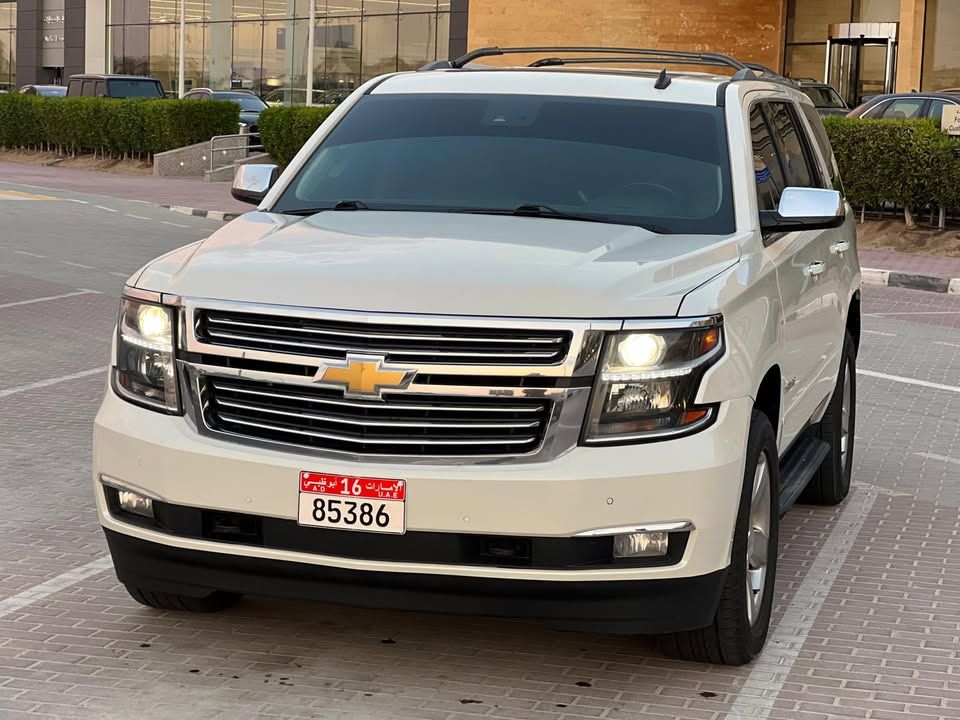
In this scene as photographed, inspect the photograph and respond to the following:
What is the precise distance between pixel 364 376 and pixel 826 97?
101 ft

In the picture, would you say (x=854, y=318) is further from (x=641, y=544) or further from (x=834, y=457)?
(x=641, y=544)

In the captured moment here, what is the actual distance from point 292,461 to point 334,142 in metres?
2.09

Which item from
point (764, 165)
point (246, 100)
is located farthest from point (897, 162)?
point (246, 100)

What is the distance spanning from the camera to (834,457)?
7250mm

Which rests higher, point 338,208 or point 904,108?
point 338,208

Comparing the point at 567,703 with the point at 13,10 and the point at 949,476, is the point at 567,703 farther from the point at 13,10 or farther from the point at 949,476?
the point at 13,10

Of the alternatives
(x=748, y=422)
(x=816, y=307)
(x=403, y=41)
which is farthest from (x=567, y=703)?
(x=403, y=41)

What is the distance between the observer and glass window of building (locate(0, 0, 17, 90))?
73688 mm

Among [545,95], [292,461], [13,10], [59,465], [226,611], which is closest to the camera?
[292,461]

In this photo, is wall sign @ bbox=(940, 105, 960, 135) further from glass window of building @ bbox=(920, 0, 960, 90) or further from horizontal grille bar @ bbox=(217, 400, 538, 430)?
glass window of building @ bbox=(920, 0, 960, 90)

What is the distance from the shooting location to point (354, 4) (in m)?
52.6

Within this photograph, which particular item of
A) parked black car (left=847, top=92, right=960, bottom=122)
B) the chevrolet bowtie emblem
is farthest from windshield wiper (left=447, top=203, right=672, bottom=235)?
parked black car (left=847, top=92, right=960, bottom=122)

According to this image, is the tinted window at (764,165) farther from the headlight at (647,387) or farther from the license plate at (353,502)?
the license plate at (353,502)

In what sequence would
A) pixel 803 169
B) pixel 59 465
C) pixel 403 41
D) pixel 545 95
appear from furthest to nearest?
pixel 403 41 → pixel 59 465 → pixel 803 169 → pixel 545 95
